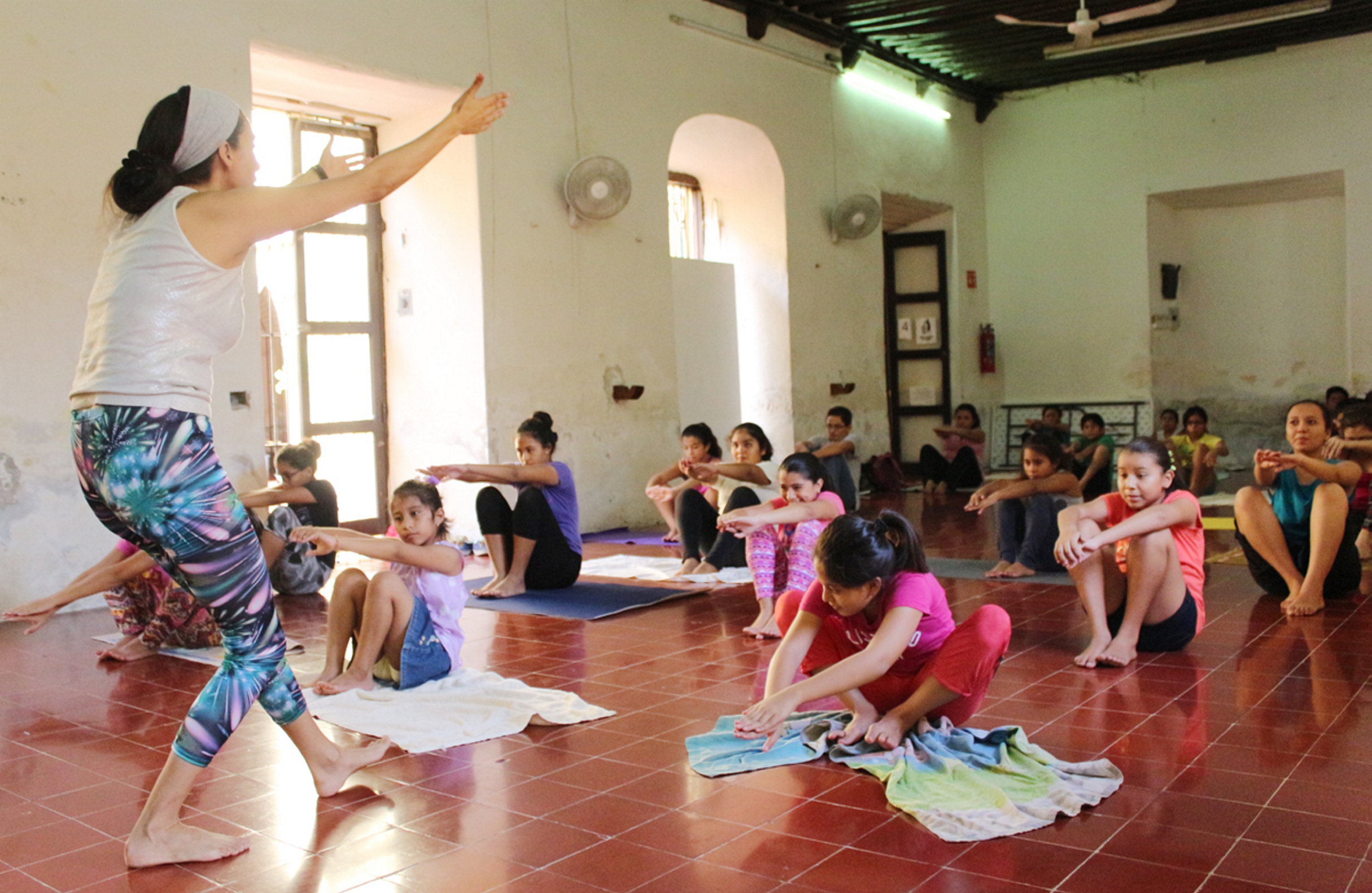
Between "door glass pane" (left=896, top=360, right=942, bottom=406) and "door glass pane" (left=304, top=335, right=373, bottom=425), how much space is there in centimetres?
656

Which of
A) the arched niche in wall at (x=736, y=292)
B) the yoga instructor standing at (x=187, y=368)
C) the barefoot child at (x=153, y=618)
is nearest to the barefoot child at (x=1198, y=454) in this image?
the arched niche in wall at (x=736, y=292)

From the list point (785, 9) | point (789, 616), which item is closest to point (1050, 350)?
point (785, 9)

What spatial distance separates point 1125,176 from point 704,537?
27.6 feet

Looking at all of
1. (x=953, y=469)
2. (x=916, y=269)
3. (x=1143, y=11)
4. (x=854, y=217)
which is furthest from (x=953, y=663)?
(x=916, y=269)

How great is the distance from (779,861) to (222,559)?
127cm

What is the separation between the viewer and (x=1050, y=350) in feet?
43.0

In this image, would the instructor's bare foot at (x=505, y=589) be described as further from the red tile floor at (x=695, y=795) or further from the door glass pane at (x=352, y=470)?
the door glass pane at (x=352, y=470)

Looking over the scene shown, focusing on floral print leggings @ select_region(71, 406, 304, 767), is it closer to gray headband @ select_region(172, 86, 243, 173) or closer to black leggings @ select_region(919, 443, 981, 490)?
gray headband @ select_region(172, 86, 243, 173)

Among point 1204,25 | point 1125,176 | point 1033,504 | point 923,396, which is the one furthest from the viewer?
point 923,396

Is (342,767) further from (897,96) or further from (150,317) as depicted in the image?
(897,96)

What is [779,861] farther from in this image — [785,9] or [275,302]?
[785,9]

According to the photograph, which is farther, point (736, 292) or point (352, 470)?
point (736, 292)

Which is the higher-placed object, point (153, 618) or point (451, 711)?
point (153, 618)

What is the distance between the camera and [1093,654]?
12.7 ft
